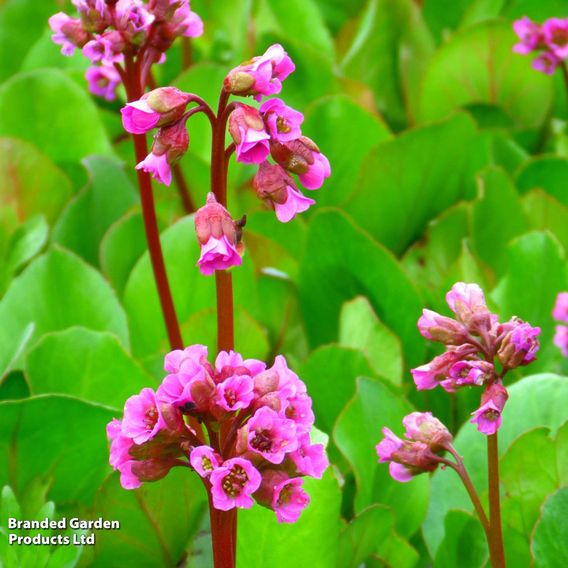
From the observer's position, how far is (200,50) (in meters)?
2.57

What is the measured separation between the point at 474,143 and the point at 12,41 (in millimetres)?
1310

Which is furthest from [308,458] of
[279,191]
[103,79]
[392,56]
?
[392,56]

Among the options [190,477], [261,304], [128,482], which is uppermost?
[128,482]

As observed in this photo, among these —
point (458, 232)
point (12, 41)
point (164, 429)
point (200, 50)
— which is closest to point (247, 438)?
point (164, 429)

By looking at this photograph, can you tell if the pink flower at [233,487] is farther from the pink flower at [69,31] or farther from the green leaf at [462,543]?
the pink flower at [69,31]

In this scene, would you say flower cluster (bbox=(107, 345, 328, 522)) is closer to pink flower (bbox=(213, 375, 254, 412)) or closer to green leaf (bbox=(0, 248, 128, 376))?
pink flower (bbox=(213, 375, 254, 412))

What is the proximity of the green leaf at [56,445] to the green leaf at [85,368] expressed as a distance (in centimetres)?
10

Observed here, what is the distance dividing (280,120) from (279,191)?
0.07 metres

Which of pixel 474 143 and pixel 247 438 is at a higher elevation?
pixel 247 438

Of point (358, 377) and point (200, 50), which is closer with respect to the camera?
point (358, 377)

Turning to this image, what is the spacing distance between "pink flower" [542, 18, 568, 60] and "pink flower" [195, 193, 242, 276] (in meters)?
1.24

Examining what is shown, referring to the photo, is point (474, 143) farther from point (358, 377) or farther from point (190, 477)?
point (190, 477)

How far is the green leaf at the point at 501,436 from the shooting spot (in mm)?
1406

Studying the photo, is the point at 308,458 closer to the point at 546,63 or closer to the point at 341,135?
the point at 341,135
